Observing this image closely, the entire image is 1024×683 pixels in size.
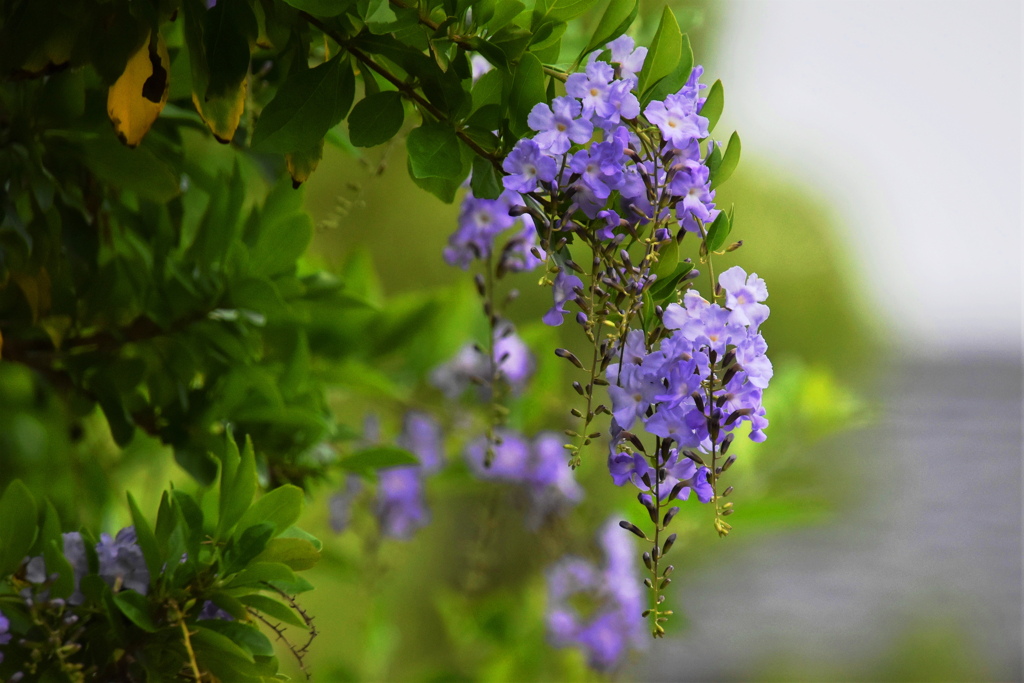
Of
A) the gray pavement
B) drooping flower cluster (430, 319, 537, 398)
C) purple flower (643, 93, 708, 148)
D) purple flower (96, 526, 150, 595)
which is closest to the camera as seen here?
purple flower (643, 93, 708, 148)

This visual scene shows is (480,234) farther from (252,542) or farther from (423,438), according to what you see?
(423,438)

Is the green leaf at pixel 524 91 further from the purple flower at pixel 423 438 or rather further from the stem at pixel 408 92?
the purple flower at pixel 423 438

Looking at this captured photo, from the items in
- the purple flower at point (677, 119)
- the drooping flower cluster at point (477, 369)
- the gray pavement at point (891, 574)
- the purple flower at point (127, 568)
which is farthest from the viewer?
the gray pavement at point (891, 574)

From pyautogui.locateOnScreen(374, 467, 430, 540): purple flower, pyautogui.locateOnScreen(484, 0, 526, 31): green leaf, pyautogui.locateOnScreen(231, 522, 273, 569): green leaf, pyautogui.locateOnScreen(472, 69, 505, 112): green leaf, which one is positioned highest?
pyautogui.locateOnScreen(374, 467, 430, 540): purple flower

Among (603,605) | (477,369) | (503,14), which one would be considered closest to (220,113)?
(503,14)

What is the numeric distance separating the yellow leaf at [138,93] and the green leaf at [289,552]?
7.8 inches

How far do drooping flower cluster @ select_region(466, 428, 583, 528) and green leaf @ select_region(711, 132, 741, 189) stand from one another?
2.06ft


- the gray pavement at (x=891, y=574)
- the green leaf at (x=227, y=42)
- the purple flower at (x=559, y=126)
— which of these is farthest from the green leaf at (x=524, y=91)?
the gray pavement at (x=891, y=574)

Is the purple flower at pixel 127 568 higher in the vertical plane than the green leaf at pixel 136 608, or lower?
higher

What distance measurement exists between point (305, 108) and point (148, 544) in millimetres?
220

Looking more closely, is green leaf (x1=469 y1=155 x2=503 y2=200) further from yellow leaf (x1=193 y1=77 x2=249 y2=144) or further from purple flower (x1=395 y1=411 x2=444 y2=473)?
purple flower (x1=395 y1=411 x2=444 y2=473)

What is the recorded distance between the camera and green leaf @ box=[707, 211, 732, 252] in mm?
338

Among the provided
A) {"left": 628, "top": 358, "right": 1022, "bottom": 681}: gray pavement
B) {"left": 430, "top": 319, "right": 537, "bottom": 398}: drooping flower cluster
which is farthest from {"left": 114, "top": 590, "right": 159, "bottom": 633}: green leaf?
{"left": 628, "top": 358, "right": 1022, "bottom": 681}: gray pavement

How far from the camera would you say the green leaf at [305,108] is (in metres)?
0.36
